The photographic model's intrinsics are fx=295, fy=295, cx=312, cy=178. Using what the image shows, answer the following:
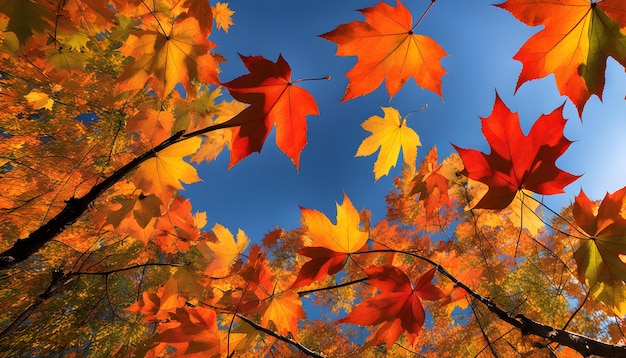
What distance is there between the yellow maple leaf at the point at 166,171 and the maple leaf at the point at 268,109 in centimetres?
36

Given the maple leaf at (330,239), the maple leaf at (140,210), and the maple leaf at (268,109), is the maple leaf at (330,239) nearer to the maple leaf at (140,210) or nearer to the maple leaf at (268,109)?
the maple leaf at (268,109)

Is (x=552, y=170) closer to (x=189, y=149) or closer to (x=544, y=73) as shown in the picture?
(x=544, y=73)

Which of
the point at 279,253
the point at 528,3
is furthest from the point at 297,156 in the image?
the point at 279,253

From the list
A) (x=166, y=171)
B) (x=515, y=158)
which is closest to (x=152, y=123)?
(x=166, y=171)

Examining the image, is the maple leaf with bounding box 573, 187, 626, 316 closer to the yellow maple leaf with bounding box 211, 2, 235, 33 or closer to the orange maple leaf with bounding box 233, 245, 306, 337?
the orange maple leaf with bounding box 233, 245, 306, 337

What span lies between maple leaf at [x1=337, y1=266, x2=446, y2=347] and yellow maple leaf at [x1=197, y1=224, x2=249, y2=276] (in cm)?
108

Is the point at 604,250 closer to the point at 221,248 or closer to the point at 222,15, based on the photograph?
the point at 221,248

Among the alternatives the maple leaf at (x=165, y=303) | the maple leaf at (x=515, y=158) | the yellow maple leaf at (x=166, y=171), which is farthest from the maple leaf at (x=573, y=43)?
the maple leaf at (x=165, y=303)

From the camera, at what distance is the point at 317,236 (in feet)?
3.29

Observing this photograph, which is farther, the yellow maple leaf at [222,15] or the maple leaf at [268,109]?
the yellow maple leaf at [222,15]

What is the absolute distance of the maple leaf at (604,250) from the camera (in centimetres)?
87

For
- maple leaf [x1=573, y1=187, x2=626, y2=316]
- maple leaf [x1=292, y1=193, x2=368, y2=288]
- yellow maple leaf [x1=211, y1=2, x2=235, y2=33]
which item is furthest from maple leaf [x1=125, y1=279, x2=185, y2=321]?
yellow maple leaf [x1=211, y1=2, x2=235, y2=33]

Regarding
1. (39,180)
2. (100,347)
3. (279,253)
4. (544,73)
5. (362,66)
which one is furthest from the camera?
(279,253)

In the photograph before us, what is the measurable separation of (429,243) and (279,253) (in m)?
6.20
